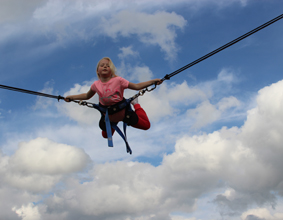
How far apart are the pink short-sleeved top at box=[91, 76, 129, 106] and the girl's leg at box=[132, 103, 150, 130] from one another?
83 centimetres

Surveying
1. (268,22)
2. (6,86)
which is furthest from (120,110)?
(268,22)

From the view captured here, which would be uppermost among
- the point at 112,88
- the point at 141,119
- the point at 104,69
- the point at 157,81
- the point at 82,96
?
the point at 104,69

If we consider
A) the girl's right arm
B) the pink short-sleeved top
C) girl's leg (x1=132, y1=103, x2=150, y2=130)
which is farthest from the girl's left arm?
the girl's right arm

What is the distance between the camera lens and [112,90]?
9.06 meters

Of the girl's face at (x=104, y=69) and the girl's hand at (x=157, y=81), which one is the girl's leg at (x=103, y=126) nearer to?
the girl's face at (x=104, y=69)

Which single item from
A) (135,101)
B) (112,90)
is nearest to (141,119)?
(135,101)

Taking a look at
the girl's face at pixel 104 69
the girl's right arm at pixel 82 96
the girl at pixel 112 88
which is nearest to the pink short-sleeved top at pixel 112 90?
the girl at pixel 112 88

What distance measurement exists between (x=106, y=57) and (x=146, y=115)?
1927 millimetres

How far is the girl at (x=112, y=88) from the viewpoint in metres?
9.06

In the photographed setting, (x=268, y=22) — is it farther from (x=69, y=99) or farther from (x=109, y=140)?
(x=69, y=99)

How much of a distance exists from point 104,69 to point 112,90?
1.95ft

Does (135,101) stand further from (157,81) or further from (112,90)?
(157,81)

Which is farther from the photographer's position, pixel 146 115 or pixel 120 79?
pixel 146 115

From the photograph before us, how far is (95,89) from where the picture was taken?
9320 mm
